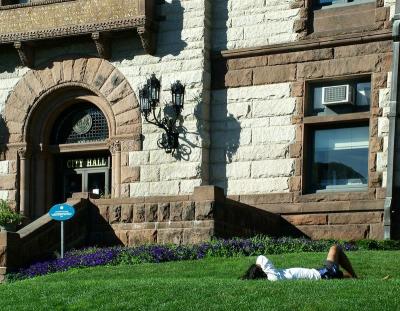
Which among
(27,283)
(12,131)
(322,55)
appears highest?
(322,55)

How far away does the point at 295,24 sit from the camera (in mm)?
23594

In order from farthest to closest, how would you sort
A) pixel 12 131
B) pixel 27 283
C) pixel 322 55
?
1. pixel 12 131
2. pixel 322 55
3. pixel 27 283

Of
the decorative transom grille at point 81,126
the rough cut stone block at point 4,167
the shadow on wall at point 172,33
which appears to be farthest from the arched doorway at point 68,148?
the shadow on wall at point 172,33

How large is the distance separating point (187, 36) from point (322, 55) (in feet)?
10.8

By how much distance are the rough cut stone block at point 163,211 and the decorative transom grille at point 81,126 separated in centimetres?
553

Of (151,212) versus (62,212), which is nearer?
(62,212)

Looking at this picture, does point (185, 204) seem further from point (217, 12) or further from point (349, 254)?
point (217, 12)

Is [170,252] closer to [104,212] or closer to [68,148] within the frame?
[104,212]

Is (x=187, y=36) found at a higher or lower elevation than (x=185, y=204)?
higher

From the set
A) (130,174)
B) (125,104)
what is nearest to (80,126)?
(125,104)

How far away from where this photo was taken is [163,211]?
20.7m

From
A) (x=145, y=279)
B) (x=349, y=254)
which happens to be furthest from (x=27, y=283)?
(x=349, y=254)

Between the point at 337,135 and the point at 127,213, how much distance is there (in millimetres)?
5251

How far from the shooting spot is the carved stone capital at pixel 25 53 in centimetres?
2570
